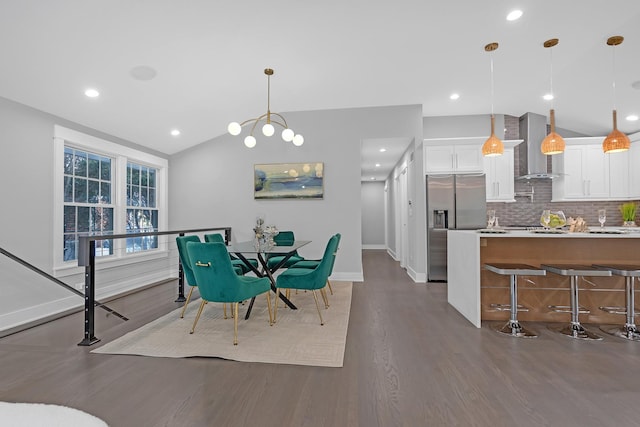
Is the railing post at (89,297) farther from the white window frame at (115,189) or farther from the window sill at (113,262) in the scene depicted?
the white window frame at (115,189)

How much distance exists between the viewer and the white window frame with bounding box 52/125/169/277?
11.8 feet

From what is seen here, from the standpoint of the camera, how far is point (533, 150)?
5195 millimetres

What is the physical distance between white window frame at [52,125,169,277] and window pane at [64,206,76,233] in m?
0.17

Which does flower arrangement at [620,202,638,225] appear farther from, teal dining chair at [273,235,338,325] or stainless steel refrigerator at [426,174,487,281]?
teal dining chair at [273,235,338,325]

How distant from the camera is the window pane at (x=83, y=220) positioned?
13.2 feet

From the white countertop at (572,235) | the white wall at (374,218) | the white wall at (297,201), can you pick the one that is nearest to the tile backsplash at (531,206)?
the white wall at (297,201)

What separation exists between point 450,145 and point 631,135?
306cm

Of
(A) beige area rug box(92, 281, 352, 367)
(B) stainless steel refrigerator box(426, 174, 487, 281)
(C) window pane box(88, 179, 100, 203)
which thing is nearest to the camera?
(A) beige area rug box(92, 281, 352, 367)

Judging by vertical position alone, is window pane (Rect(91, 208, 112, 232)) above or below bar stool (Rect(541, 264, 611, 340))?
above

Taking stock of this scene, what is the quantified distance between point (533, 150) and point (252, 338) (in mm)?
5492

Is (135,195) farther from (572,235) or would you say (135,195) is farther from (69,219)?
(572,235)

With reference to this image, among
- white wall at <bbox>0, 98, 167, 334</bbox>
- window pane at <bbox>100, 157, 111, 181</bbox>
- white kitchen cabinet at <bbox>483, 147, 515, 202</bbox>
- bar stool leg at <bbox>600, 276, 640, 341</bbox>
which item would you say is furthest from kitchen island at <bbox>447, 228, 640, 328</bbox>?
window pane at <bbox>100, 157, 111, 181</bbox>

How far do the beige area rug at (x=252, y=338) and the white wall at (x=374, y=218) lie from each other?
23.0 ft

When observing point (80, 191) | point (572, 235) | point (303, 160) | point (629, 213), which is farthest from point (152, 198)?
point (629, 213)
